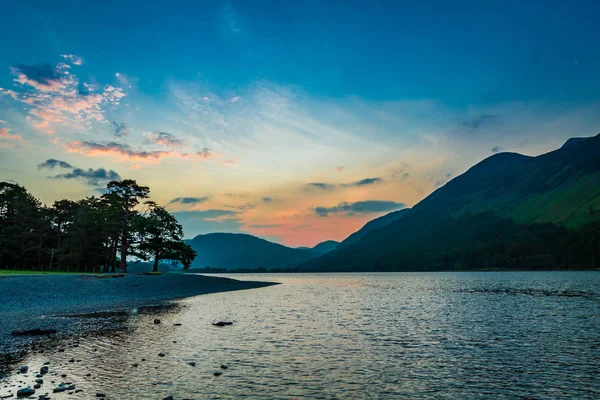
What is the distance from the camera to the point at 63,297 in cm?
5778

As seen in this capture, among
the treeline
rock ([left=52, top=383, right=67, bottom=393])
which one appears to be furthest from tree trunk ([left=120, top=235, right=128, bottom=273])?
rock ([left=52, top=383, right=67, bottom=393])

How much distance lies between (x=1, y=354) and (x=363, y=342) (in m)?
25.4

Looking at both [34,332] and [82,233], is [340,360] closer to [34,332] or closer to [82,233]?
[34,332]

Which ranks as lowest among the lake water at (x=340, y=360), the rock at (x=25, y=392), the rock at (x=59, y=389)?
the lake water at (x=340, y=360)

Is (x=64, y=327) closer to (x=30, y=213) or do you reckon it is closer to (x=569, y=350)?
(x=569, y=350)

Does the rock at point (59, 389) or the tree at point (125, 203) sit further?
the tree at point (125, 203)

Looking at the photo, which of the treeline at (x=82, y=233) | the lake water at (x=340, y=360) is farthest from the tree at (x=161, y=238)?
the lake water at (x=340, y=360)

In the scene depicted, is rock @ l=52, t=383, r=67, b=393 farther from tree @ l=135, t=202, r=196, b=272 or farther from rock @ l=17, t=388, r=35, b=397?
tree @ l=135, t=202, r=196, b=272

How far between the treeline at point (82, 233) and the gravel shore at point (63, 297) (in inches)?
920

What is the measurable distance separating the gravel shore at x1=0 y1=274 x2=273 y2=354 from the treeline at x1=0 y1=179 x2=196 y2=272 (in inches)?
920

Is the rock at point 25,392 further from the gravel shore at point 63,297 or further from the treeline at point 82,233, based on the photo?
the treeline at point 82,233

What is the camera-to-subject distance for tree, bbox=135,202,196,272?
109m

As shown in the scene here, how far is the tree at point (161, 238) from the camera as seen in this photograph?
109m

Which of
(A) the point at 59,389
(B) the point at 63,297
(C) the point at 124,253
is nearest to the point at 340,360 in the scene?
(A) the point at 59,389
